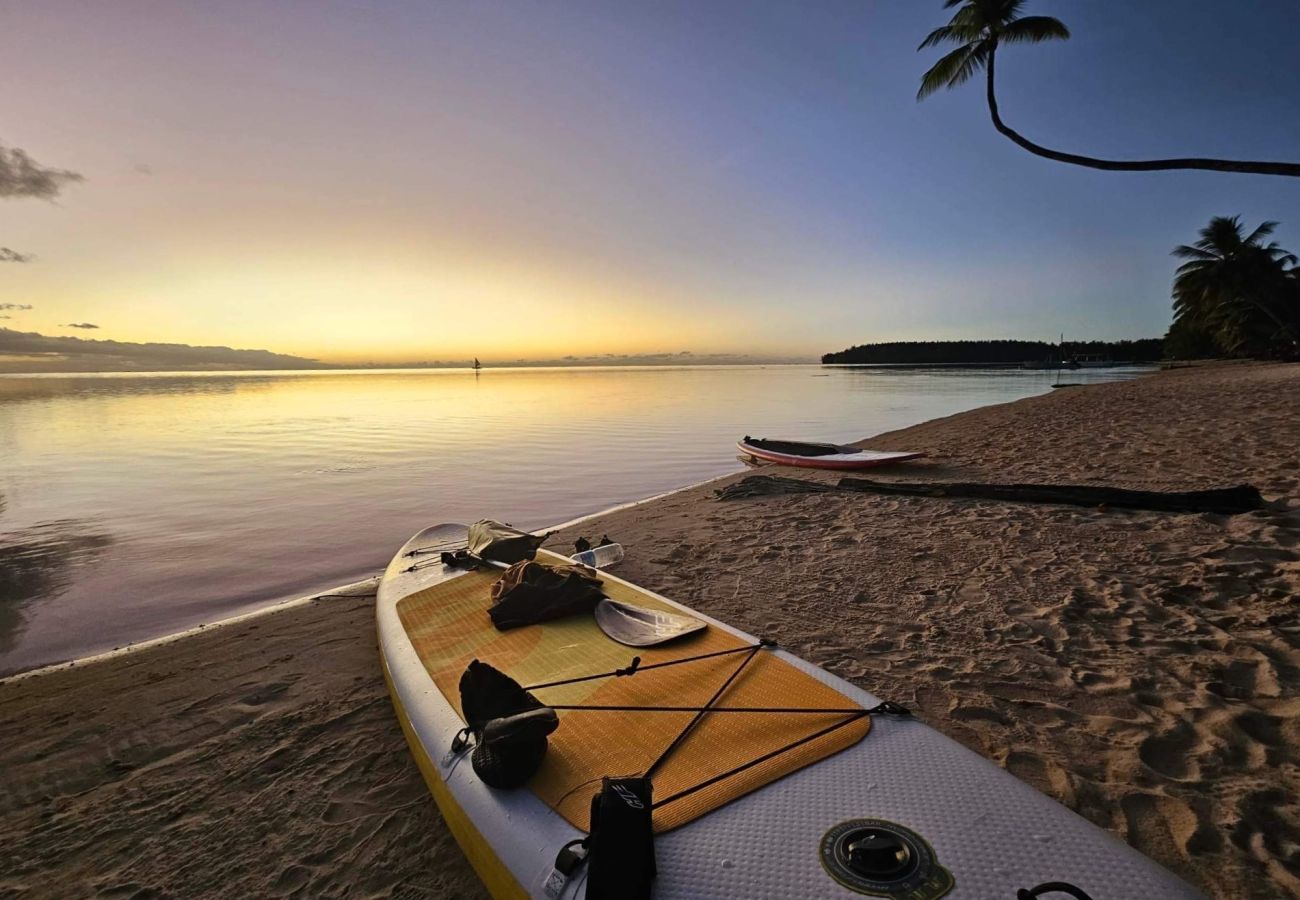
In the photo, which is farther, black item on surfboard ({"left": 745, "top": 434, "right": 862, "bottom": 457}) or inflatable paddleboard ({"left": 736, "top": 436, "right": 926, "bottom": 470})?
black item on surfboard ({"left": 745, "top": 434, "right": 862, "bottom": 457})

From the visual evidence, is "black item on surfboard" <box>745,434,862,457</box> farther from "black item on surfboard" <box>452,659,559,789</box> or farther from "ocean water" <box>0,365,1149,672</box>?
"black item on surfboard" <box>452,659,559,789</box>

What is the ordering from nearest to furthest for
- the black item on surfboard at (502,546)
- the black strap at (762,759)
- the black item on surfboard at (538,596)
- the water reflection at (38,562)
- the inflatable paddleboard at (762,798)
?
the inflatable paddleboard at (762,798) < the black strap at (762,759) < the black item on surfboard at (538,596) < the black item on surfboard at (502,546) < the water reflection at (38,562)

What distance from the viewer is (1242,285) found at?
130 ft

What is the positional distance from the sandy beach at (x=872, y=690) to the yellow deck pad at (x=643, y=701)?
69 centimetres

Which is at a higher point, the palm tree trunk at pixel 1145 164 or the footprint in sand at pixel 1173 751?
the palm tree trunk at pixel 1145 164

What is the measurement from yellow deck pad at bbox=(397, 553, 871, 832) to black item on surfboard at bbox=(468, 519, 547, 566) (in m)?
1.00

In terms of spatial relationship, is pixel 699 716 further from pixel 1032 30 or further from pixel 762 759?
pixel 1032 30

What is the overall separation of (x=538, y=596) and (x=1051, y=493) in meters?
6.79

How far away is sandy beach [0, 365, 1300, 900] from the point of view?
2.72m

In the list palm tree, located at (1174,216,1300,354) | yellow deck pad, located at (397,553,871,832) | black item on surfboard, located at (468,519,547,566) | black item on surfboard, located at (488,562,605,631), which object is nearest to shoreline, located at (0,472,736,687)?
black item on surfboard, located at (468,519,547,566)

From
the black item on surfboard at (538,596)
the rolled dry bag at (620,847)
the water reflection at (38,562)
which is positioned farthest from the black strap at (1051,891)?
the water reflection at (38,562)

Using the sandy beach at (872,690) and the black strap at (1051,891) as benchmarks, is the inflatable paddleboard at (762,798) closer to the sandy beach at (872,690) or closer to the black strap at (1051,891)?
the black strap at (1051,891)

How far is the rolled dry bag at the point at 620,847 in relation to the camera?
75.0 inches

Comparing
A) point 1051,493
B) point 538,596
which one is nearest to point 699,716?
point 538,596
